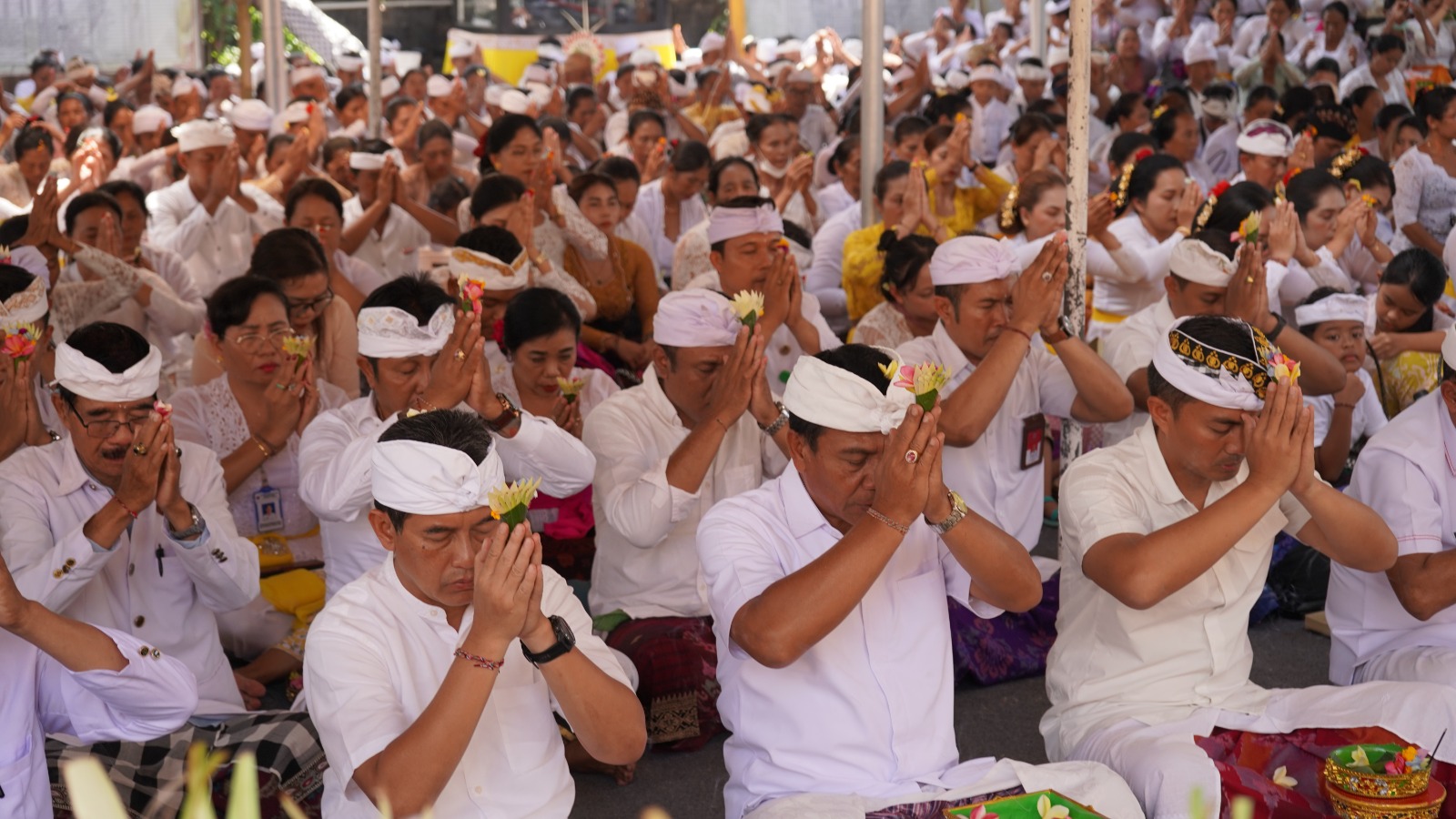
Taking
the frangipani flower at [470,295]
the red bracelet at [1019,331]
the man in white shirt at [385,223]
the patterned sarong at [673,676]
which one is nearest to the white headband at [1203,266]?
the red bracelet at [1019,331]

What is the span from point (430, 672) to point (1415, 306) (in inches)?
169

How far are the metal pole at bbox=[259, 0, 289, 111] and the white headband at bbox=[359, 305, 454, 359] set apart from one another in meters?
4.59

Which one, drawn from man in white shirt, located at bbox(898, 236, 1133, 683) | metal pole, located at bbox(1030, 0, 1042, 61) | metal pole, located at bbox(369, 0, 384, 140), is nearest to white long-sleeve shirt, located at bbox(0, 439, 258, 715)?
man in white shirt, located at bbox(898, 236, 1133, 683)

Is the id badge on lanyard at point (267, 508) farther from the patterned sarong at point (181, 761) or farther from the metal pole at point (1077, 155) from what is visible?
the metal pole at point (1077, 155)

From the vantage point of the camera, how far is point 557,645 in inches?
94.0

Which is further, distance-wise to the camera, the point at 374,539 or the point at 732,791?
the point at 374,539

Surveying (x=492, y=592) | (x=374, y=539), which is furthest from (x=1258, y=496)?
(x=374, y=539)

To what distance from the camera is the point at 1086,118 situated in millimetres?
4156

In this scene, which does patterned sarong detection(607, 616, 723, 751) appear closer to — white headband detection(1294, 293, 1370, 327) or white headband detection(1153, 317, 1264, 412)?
white headband detection(1153, 317, 1264, 412)

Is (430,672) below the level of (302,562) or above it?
above

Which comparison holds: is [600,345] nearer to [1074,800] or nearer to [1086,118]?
[1086,118]

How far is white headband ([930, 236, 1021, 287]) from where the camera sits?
165 inches

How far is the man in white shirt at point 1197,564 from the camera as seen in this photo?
2.78 m

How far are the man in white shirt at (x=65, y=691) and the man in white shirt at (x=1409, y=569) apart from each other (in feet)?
8.24
